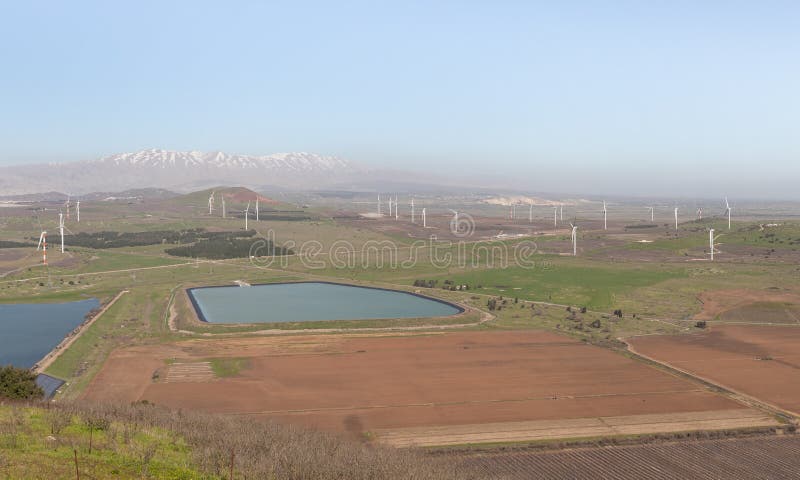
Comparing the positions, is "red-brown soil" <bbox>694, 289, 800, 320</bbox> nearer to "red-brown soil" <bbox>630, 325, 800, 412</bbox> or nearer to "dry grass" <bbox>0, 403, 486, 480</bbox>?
"red-brown soil" <bbox>630, 325, 800, 412</bbox>

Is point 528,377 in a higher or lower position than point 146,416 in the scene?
lower

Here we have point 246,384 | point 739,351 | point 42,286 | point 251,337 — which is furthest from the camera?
point 42,286

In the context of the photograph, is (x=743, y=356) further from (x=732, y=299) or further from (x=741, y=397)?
(x=732, y=299)

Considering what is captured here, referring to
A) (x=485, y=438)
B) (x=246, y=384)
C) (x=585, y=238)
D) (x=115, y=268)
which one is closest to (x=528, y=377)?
(x=485, y=438)

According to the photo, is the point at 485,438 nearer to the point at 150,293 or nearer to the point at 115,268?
the point at 150,293

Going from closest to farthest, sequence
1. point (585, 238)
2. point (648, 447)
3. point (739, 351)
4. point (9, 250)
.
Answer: point (648, 447)
point (739, 351)
point (9, 250)
point (585, 238)

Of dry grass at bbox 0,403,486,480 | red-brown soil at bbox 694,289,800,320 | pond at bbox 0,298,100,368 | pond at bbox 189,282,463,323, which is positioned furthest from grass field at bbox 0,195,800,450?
dry grass at bbox 0,403,486,480
